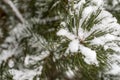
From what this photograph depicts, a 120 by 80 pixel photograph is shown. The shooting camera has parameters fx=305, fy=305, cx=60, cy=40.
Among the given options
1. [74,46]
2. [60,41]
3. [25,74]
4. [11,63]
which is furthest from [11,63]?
[74,46]

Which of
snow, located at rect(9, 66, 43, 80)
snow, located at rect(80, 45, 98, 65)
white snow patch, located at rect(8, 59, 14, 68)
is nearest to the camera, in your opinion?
snow, located at rect(80, 45, 98, 65)

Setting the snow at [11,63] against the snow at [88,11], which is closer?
the snow at [88,11]

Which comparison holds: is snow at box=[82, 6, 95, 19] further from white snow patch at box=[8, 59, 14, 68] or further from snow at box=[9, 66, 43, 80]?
white snow patch at box=[8, 59, 14, 68]

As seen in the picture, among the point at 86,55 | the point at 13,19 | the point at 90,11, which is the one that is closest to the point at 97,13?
the point at 90,11

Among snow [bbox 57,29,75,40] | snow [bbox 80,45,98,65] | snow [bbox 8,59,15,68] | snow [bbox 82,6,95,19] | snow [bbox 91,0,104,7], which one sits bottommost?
snow [bbox 80,45,98,65]

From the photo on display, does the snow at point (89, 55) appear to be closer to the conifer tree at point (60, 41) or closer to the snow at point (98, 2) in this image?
the conifer tree at point (60, 41)

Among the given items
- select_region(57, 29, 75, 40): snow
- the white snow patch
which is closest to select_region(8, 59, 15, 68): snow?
the white snow patch

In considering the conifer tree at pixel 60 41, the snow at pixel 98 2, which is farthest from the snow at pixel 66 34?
the snow at pixel 98 2

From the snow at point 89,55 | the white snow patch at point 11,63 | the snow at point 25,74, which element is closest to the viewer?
the snow at point 89,55

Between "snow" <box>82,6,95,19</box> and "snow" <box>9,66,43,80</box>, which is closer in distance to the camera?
"snow" <box>82,6,95,19</box>
